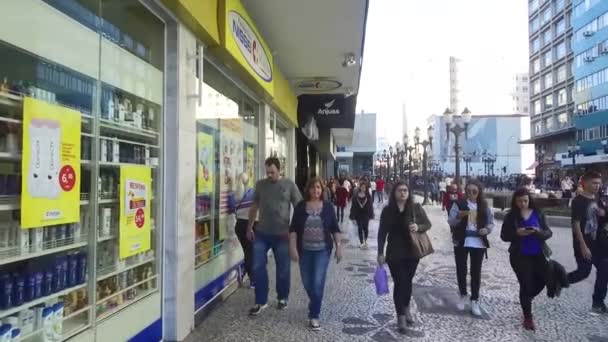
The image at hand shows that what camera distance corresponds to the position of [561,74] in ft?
246

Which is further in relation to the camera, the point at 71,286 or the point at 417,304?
the point at 417,304

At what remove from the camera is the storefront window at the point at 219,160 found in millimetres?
5766

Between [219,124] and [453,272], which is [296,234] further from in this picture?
[453,272]

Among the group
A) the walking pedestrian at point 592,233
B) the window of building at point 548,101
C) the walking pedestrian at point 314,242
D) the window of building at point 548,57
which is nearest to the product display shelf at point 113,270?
the walking pedestrian at point 314,242

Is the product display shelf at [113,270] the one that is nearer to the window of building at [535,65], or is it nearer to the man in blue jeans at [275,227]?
the man in blue jeans at [275,227]

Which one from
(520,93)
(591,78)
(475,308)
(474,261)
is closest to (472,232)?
(474,261)

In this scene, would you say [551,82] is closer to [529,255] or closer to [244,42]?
[529,255]

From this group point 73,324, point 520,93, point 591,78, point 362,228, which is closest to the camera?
point 73,324

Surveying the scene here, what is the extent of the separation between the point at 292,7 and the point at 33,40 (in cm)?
431

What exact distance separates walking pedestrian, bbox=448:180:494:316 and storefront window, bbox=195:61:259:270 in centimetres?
294

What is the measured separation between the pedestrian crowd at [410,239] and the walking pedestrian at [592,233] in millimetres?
10

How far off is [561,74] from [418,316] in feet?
264

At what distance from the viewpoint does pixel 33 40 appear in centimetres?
287

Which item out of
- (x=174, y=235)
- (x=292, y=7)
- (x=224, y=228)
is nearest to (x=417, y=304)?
(x=224, y=228)
